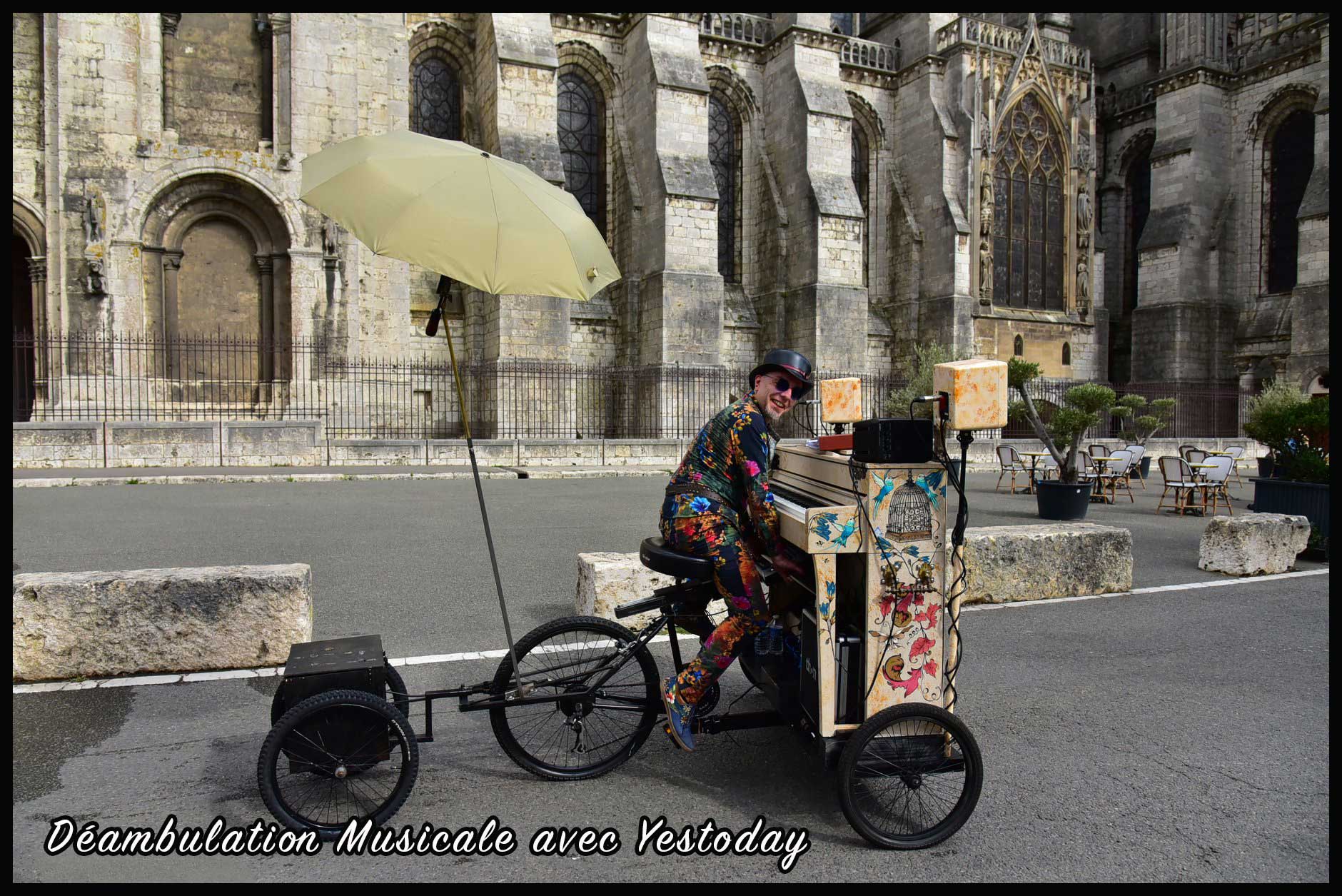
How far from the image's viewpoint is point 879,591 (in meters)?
2.92

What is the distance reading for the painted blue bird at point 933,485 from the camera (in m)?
2.90

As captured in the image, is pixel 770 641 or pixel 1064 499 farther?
pixel 1064 499

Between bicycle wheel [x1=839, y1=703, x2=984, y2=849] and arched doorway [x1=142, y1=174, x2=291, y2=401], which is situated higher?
arched doorway [x1=142, y1=174, x2=291, y2=401]

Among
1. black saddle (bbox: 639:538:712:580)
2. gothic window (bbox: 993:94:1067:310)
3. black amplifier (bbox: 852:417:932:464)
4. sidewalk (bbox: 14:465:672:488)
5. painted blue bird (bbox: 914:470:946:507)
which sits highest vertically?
gothic window (bbox: 993:94:1067:310)

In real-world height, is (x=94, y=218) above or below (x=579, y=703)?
above

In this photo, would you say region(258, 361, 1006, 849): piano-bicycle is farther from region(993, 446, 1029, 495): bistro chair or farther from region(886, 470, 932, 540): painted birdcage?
region(993, 446, 1029, 495): bistro chair

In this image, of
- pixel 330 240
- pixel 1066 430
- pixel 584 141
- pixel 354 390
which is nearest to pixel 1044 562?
pixel 1066 430

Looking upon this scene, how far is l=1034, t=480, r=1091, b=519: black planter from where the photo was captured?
1065 cm

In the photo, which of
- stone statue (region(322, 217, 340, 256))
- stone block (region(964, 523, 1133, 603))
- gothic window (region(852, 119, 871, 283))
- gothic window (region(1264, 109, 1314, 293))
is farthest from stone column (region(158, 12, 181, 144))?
gothic window (region(1264, 109, 1314, 293))

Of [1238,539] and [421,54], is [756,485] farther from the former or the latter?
[421,54]

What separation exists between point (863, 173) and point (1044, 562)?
22327 mm

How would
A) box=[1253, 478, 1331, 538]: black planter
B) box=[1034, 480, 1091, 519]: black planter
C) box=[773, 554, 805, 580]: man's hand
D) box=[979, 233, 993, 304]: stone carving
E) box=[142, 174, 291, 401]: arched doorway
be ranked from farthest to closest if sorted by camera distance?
box=[979, 233, 993, 304]: stone carving → box=[142, 174, 291, 401]: arched doorway → box=[1034, 480, 1091, 519]: black planter → box=[1253, 478, 1331, 538]: black planter → box=[773, 554, 805, 580]: man's hand

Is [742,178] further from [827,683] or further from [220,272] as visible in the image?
[827,683]

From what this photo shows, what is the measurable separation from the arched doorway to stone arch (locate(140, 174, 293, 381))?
0.01 meters
